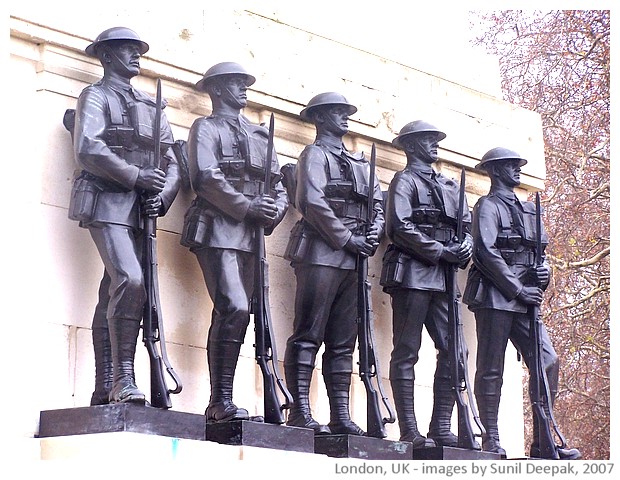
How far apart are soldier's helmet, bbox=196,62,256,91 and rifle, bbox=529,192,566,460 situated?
10.4 ft

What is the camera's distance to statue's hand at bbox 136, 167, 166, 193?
11617 millimetres

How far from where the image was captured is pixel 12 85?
12078mm

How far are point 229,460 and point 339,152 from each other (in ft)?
9.92

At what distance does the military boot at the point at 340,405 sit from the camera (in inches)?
510

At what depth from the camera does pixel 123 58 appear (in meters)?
12.0

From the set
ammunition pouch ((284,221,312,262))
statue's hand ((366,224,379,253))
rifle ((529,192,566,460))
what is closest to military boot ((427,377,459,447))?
rifle ((529,192,566,460))

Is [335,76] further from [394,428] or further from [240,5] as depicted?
[394,428]

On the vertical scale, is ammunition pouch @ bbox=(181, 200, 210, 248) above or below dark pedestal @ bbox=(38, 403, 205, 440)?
above

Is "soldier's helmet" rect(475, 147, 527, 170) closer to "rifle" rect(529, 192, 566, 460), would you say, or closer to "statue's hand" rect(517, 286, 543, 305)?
"rifle" rect(529, 192, 566, 460)

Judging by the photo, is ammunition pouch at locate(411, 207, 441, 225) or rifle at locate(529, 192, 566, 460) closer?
ammunition pouch at locate(411, 207, 441, 225)

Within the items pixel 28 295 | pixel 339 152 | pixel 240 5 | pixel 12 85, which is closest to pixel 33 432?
pixel 28 295

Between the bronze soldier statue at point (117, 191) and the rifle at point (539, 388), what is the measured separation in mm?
4012

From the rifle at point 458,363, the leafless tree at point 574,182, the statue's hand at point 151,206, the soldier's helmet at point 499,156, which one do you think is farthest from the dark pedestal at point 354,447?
the leafless tree at point 574,182

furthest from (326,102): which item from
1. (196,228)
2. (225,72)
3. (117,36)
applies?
(117,36)
